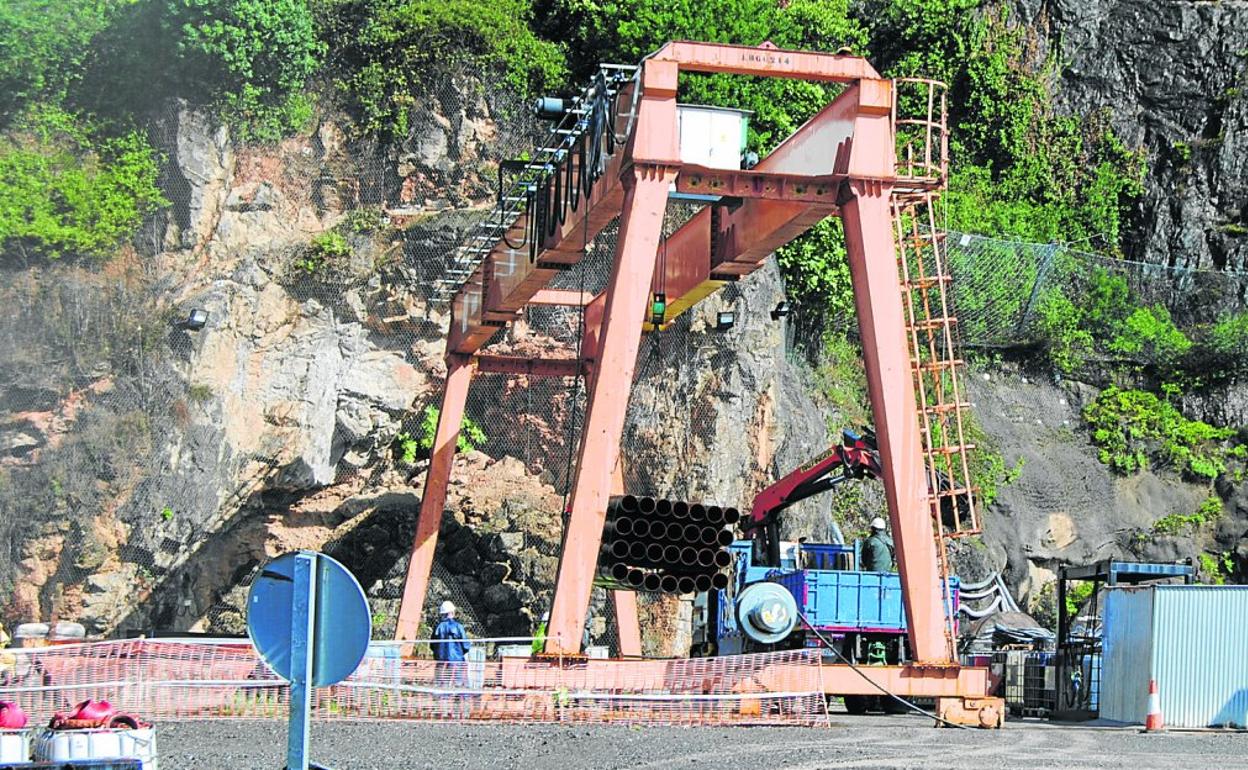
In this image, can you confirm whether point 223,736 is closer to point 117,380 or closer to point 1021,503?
point 117,380

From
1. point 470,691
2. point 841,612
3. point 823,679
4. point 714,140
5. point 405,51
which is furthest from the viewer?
point 405,51

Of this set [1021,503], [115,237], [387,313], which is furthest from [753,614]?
[1021,503]

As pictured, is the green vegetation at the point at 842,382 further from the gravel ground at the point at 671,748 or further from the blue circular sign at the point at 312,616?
the blue circular sign at the point at 312,616

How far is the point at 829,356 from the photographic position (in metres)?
35.9

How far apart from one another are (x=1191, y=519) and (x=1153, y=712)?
728 inches

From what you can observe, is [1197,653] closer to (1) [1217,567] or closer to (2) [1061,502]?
(2) [1061,502]

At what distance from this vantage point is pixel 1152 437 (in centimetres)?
3844

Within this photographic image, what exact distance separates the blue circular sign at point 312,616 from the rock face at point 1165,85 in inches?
1421

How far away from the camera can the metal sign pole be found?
7469 mm

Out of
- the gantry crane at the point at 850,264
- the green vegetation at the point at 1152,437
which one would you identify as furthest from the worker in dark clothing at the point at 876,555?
the green vegetation at the point at 1152,437

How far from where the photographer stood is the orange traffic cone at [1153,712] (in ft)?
64.4

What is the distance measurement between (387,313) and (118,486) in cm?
592

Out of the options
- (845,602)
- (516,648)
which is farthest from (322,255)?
(845,602)

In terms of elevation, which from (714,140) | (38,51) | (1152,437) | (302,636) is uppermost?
(38,51)
